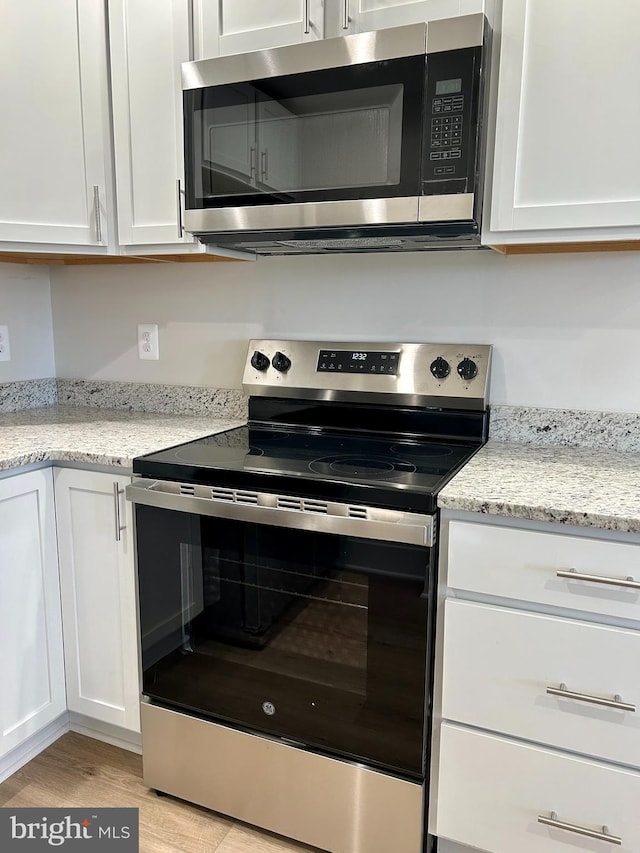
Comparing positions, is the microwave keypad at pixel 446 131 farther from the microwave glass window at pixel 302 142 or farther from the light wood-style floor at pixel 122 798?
the light wood-style floor at pixel 122 798

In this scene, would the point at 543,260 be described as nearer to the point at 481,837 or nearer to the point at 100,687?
the point at 481,837

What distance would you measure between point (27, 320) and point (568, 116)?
1.84 metres

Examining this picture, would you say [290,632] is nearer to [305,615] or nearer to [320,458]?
[305,615]

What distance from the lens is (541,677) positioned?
121 centimetres

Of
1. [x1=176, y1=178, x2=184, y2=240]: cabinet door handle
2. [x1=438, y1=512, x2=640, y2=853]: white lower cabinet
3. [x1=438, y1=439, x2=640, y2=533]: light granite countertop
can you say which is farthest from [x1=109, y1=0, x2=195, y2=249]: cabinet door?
[x1=438, y1=512, x2=640, y2=853]: white lower cabinet

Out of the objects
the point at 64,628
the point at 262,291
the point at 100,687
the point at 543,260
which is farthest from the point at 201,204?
the point at 100,687

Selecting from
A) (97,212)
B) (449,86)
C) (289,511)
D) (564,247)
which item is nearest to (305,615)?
(289,511)

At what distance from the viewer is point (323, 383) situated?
1835 millimetres

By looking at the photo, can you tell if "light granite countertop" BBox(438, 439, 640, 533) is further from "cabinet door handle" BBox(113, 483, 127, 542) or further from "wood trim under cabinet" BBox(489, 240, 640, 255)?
"cabinet door handle" BBox(113, 483, 127, 542)

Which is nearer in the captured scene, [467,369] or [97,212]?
[467,369]

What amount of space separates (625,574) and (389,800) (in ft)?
2.30

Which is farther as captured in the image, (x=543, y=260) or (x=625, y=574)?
(x=543, y=260)

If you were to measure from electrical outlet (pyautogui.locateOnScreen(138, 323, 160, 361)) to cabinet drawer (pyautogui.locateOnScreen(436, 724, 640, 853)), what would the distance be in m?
1.49

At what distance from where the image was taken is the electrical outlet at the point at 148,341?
2172mm
